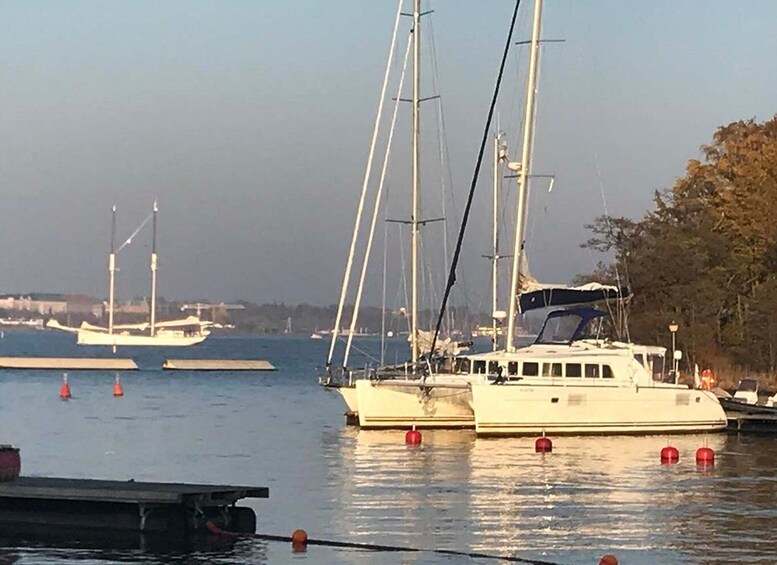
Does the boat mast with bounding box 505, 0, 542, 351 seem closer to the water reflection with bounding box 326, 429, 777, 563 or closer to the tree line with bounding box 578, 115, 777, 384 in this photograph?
the water reflection with bounding box 326, 429, 777, 563

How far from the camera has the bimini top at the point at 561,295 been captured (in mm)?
55094

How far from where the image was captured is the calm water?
29281mm

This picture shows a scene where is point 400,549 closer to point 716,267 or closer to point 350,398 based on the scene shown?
point 350,398

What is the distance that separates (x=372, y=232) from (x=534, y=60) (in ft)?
35.4

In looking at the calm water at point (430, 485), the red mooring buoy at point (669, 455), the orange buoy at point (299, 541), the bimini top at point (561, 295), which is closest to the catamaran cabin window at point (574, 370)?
the calm water at point (430, 485)

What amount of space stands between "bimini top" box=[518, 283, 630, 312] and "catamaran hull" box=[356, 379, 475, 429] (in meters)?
4.05

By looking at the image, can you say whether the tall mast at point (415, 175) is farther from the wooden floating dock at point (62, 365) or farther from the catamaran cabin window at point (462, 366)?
the wooden floating dock at point (62, 365)

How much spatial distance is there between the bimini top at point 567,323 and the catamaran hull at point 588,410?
3.06 metres

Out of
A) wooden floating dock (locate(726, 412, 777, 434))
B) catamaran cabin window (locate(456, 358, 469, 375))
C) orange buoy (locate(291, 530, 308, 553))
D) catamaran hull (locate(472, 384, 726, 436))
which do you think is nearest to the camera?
orange buoy (locate(291, 530, 308, 553))

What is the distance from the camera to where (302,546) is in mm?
29328

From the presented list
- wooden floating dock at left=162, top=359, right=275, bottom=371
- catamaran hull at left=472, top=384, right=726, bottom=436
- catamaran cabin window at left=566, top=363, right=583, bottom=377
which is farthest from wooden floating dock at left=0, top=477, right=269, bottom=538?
wooden floating dock at left=162, top=359, right=275, bottom=371

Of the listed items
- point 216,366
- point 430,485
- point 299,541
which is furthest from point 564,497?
point 216,366

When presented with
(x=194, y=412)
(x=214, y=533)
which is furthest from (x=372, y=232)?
(x=214, y=533)

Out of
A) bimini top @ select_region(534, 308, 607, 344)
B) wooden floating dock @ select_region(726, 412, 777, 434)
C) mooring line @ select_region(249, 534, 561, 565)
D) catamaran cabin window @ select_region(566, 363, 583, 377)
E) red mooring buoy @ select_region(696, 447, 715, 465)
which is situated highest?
bimini top @ select_region(534, 308, 607, 344)
